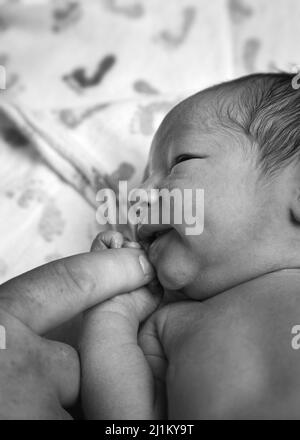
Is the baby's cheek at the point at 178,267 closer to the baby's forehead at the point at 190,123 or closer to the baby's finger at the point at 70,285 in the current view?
the baby's finger at the point at 70,285

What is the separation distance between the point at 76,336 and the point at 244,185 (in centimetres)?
→ 46

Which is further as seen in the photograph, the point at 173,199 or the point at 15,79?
the point at 15,79

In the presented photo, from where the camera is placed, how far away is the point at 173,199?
106cm

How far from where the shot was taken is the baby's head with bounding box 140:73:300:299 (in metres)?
1.00

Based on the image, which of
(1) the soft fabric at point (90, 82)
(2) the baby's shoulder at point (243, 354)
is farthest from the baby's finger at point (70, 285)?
(1) the soft fabric at point (90, 82)

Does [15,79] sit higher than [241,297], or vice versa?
[15,79]

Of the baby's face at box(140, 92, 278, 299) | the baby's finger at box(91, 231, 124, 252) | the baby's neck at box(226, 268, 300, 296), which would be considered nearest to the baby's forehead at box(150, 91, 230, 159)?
the baby's face at box(140, 92, 278, 299)

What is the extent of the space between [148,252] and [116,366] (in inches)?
10.7

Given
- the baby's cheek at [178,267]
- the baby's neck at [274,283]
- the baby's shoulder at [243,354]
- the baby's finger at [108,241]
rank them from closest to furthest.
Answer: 1. the baby's shoulder at [243,354]
2. the baby's neck at [274,283]
3. the baby's cheek at [178,267]
4. the baby's finger at [108,241]

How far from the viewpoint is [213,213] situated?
102 centimetres

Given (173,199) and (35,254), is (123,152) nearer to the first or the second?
(35,254)

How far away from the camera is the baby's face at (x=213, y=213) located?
39.7 inches
